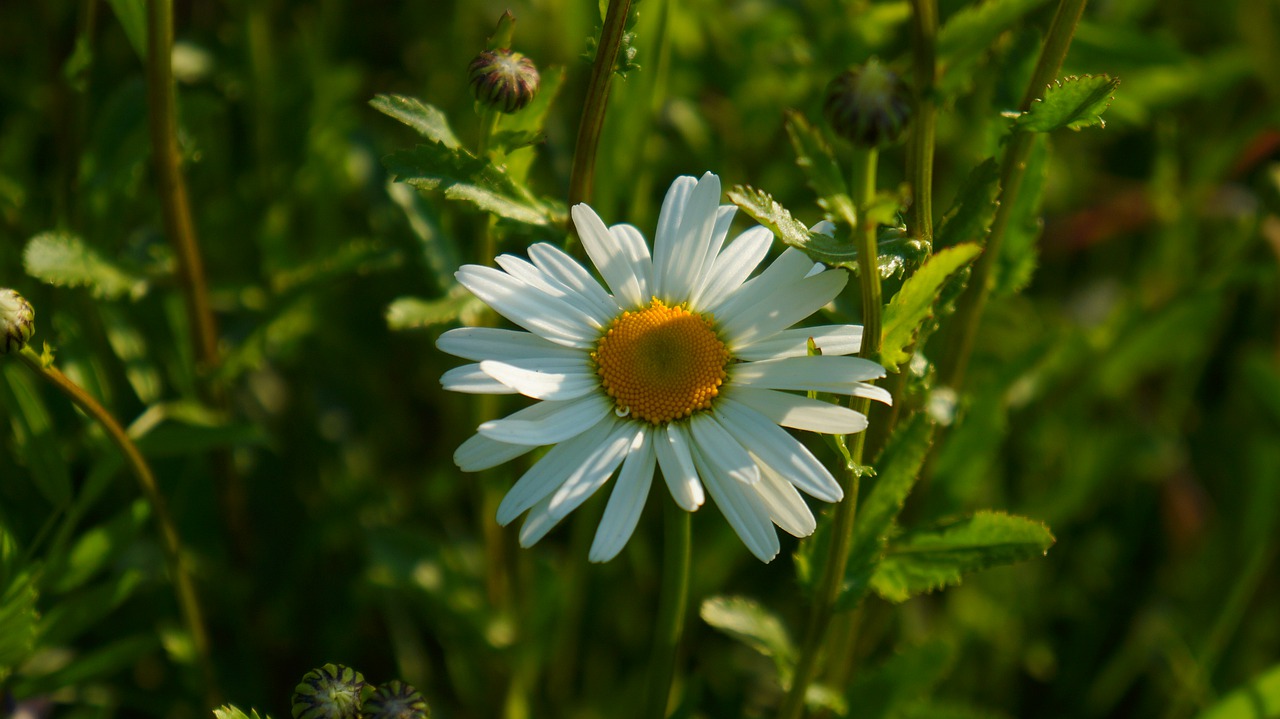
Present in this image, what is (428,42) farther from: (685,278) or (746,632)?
(746,632)

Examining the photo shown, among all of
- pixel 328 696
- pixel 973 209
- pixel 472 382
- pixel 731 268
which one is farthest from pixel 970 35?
pixel 328 696

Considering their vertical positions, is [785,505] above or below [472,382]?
below

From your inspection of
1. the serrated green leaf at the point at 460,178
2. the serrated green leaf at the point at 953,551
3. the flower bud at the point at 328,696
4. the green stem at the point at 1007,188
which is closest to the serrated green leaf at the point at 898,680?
the serrated green leaf at the point at 953,551

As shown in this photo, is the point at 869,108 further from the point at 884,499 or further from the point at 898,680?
the point at 898,680

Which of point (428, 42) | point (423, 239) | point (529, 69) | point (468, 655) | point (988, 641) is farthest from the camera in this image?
point (428, 42)

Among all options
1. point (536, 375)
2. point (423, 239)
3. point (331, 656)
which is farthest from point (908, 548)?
point (331, 656)
